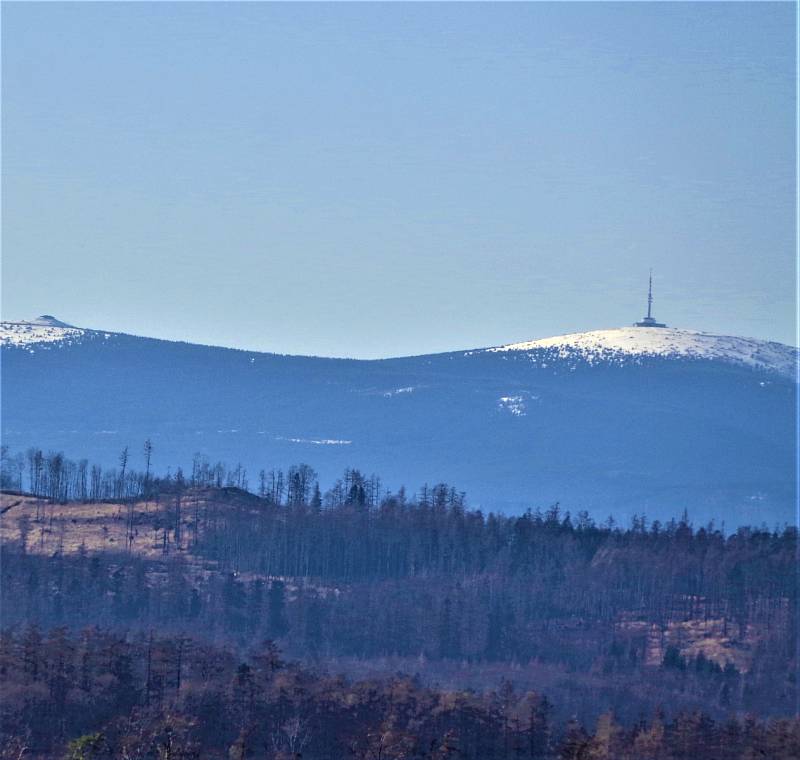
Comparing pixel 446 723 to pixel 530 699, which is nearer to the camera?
pixel 446 723

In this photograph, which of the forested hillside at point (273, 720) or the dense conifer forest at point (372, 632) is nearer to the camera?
the forested hillside at point (273, 720)

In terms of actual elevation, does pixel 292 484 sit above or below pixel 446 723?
above

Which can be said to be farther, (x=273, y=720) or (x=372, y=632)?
(x=372, y=632)

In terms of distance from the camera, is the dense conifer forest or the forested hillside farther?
the dense conifer forest

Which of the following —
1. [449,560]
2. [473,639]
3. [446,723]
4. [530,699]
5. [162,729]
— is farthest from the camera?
[449,560]

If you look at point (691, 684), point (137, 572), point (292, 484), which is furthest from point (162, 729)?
point (292, 484)

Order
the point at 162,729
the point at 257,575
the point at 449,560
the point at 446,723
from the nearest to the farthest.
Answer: the point at 162,729 < the point at 446,723 < the point at 257,575 < the point at 449,560

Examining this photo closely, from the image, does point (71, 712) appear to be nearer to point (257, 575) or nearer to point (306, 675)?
point (306, 675)

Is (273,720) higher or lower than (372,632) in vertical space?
lower
